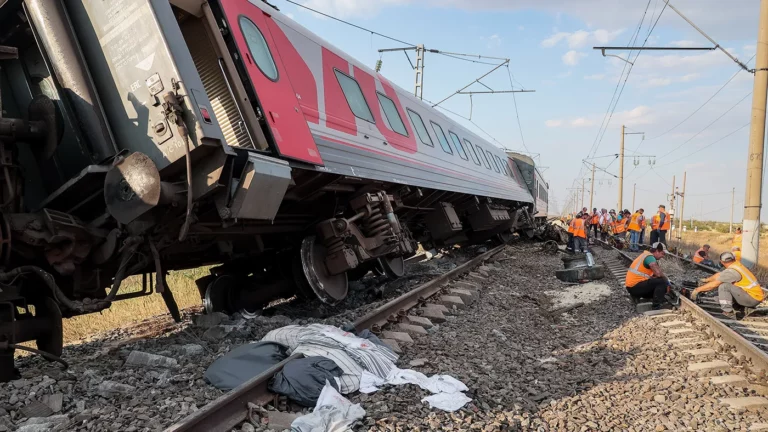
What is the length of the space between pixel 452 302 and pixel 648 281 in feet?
9.83

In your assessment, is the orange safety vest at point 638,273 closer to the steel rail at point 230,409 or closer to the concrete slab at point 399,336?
the concrete slab at point 399,336

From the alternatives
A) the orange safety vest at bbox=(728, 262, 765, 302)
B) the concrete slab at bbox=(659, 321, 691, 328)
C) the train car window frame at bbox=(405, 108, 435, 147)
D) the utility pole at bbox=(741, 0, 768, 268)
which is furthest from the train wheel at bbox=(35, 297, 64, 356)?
the utility pole at bbox=(741, 0, 768, 268)

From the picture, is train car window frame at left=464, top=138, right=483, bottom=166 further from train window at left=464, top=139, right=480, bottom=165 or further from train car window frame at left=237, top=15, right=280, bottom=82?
train car window frame at left=237, top=15, right=280, bottom=82

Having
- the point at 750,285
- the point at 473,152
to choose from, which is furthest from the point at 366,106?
the point at 473,152

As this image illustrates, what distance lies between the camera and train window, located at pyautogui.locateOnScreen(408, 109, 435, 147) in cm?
971

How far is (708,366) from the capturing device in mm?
4910

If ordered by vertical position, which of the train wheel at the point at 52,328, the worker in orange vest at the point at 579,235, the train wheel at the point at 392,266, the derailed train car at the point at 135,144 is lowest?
the worker in orange vest at the point at 579,235

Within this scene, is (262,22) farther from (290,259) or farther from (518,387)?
(518,387)

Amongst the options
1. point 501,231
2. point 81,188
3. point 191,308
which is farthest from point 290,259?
point 501,231

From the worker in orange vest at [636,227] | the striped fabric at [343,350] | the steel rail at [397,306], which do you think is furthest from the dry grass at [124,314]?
the worker in orange vest at [636,227]

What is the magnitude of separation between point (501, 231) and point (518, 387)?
48.4ft

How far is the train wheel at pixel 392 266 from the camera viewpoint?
27.3ft

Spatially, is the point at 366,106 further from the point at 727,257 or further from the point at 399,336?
the point at 727,257

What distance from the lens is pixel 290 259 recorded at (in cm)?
699
